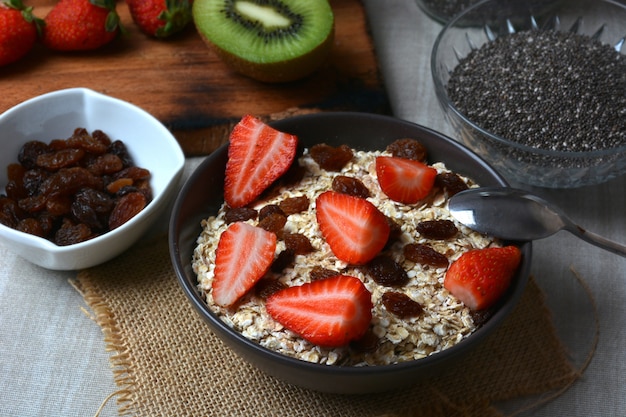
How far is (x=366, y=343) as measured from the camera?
1012mm

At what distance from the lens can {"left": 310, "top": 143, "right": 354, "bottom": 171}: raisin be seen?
127 centimetres

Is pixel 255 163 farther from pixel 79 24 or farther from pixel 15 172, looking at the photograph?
pixel 79 24

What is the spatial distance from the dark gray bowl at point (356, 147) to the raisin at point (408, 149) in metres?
0.02

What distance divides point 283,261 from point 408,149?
0.34m

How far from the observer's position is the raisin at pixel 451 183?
4.00ft

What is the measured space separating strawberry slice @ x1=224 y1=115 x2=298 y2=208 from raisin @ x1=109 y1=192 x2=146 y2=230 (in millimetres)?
187

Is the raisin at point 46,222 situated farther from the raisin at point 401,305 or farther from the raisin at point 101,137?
the raisin at point 401,305

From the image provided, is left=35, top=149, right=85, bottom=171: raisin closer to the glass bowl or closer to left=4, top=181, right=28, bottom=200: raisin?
left=4, top=181, right=28, bottom=200: raisin

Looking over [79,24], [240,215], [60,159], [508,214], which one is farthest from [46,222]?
[508,214]

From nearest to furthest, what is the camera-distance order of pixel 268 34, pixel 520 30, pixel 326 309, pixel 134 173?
pixel 326 309 < pixel 134 173 < pixel 268 34 < pixel 520 30

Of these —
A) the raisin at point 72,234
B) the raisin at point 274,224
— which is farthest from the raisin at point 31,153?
the raisin at point 274,224

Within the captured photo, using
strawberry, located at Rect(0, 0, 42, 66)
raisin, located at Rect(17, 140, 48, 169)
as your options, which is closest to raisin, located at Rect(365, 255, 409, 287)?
raisin, located at Rect(17, 140, 48, 169)

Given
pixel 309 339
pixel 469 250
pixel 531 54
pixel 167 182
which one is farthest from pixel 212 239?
pixel 531 54

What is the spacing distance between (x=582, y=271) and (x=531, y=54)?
1.69 ft
